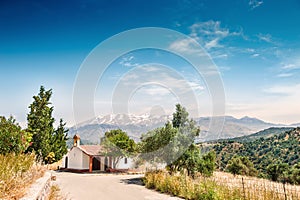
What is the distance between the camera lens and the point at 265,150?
34.8 metres

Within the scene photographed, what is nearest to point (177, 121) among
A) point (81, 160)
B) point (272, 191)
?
point (272, 191)

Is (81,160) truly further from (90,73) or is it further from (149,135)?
(90,73)

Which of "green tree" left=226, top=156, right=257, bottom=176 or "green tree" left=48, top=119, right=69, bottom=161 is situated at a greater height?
"green tree" left=48, top=119, right=69, bottom=161

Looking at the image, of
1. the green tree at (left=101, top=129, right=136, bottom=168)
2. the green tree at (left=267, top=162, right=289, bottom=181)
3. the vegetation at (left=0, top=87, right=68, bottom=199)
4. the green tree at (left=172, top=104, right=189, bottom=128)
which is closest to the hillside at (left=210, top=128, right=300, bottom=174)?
the green tree at (left=267, top=162, right=289, bottom=181)

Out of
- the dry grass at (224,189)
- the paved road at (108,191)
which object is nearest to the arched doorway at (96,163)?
the paved road at (108,191)

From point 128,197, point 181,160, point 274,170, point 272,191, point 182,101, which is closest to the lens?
point 272,191

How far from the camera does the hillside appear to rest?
98.0 feet

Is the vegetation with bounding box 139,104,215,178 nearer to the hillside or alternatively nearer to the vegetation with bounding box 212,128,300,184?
the vegetation with bounding box 212,128,300,184

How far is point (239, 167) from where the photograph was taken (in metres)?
27.0

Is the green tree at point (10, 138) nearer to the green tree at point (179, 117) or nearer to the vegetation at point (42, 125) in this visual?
the green tree at point (179, 117)

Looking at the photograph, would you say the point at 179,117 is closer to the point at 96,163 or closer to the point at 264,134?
the point at 96,163

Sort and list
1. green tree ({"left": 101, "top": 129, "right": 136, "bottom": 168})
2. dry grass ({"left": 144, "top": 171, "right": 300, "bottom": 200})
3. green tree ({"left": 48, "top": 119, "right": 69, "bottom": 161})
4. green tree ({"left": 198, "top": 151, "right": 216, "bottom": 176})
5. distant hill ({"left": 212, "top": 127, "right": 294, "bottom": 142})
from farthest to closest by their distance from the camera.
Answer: distant hill ({"left": 212, "top": 127, "right": 294, "bottom": 142}), green tree ({"left": 101, "top": 129, "right": 136, "bottom": 168}), green tree ({"left": 48, "top": 119, "right": 69, "bottom": 161}), green tree ({"left": 198, "top": 151, "right": 216, "bottom": 176}), dry grass ({"left": 144, "top": 171, "right": 300, "bottom": 200})

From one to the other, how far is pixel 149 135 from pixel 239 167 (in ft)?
44.6

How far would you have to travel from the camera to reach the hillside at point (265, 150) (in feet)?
98.0
